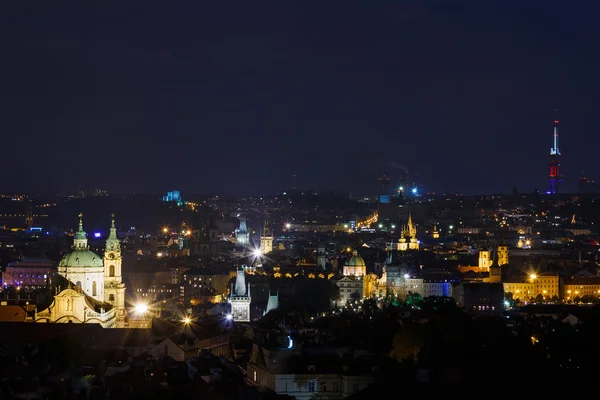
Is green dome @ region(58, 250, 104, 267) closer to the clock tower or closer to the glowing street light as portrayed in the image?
the clock tower

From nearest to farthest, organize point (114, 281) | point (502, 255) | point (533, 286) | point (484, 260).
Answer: point (114, 281) → point (533, 286) → point (502, 255) → point (484, 260)

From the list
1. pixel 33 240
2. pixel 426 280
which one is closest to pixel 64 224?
pixel 33 240

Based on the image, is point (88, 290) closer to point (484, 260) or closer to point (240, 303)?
point (240, 303)

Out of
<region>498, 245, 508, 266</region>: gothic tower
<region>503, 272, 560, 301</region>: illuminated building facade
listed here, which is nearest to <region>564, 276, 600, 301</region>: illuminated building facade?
<region>503, 272, 560, 301</region>: illuminated building facade

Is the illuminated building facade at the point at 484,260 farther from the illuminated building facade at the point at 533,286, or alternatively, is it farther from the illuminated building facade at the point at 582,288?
the illuminated building facade at the point at 582,288

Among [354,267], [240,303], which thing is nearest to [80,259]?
[240,303]

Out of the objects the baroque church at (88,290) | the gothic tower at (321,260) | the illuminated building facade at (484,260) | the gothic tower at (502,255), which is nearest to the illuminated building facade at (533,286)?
the gothic tower at (502,255)

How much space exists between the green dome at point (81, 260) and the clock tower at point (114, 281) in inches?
57.8

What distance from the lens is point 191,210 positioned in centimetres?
18225

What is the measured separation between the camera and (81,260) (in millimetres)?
55656

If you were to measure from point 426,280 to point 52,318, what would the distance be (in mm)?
39709

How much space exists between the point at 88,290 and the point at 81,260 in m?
1.02

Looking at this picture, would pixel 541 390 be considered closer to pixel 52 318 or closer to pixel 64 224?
pixel 52 318

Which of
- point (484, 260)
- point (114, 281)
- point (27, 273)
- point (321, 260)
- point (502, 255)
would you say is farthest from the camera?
point (484, 260)
